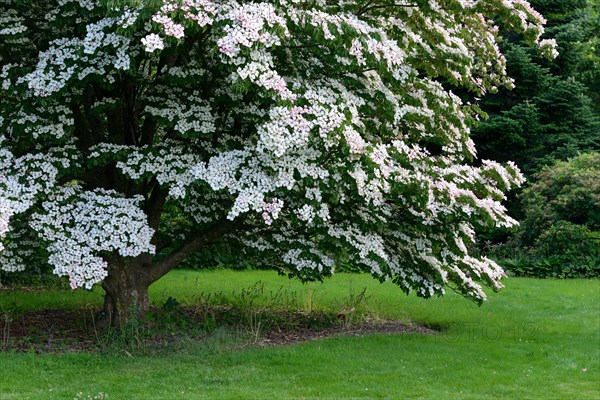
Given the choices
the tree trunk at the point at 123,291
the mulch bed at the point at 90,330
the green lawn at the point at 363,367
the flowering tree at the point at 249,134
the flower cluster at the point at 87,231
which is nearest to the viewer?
the green lawn at the point at 363,367

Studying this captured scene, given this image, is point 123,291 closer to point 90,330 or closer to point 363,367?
point 90,330

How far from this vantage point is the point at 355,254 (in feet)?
25.0

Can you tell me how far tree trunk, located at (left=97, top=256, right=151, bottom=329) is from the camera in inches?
334

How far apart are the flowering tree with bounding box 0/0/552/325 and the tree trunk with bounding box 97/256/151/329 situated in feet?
0.08

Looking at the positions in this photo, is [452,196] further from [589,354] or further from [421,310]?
[421,310]

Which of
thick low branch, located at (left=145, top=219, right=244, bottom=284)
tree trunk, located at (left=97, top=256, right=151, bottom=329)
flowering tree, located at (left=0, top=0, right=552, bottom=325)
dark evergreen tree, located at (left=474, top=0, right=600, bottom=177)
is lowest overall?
tree trunk, located at (left=97, top=256, right=151, bottom=329)

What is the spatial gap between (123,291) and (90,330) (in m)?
0.69

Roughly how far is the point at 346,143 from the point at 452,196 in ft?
5.44

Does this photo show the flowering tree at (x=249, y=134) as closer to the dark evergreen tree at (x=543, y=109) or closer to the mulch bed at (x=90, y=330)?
the mulch bed at (x=90, y=330)

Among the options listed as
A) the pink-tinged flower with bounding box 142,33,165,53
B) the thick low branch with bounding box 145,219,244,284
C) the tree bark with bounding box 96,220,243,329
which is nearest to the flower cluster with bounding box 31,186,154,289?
the tree bark with bounding box 96,220,243,329

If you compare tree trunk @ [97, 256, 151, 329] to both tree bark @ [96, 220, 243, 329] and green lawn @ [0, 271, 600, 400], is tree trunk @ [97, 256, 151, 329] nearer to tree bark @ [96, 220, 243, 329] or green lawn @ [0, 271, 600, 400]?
tree bark @ [96, 220, 243, 329]

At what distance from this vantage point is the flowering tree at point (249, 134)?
Result: 6.52 meters

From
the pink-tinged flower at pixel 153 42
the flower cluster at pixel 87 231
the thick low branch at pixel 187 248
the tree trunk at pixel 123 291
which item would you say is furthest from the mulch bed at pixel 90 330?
the pink-tinged flower at pixel 153 42

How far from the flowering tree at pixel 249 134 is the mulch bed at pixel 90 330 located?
48 cm
